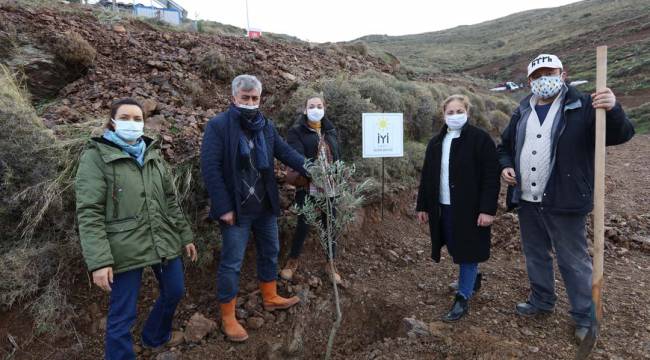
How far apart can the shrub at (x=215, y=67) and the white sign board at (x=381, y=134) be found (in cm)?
344

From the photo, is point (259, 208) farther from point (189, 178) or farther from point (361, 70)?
point (361, 70)

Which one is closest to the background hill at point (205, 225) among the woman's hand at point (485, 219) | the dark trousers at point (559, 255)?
the dark trousers at point (559, 255)

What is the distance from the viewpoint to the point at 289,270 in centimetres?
393

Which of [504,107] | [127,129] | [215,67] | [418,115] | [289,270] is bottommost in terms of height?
[289,270]

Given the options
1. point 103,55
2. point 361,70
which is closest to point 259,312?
point 103,55

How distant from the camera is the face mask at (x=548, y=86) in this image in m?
2.90

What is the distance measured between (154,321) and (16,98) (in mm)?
3043

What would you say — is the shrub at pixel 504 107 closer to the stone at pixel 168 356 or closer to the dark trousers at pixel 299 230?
the dark trousers at pixel 299 230

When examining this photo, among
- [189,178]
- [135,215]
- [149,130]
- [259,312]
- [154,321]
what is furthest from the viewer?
[149,130]

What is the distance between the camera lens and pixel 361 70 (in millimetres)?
10008

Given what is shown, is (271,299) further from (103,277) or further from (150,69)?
(150,69)

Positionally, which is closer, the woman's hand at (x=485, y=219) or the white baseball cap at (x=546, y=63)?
the white baseball cap at (x=546, y=63)

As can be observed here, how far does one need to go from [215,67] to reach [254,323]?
506 centimetres

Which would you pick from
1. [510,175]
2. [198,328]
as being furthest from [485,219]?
[198,328]
